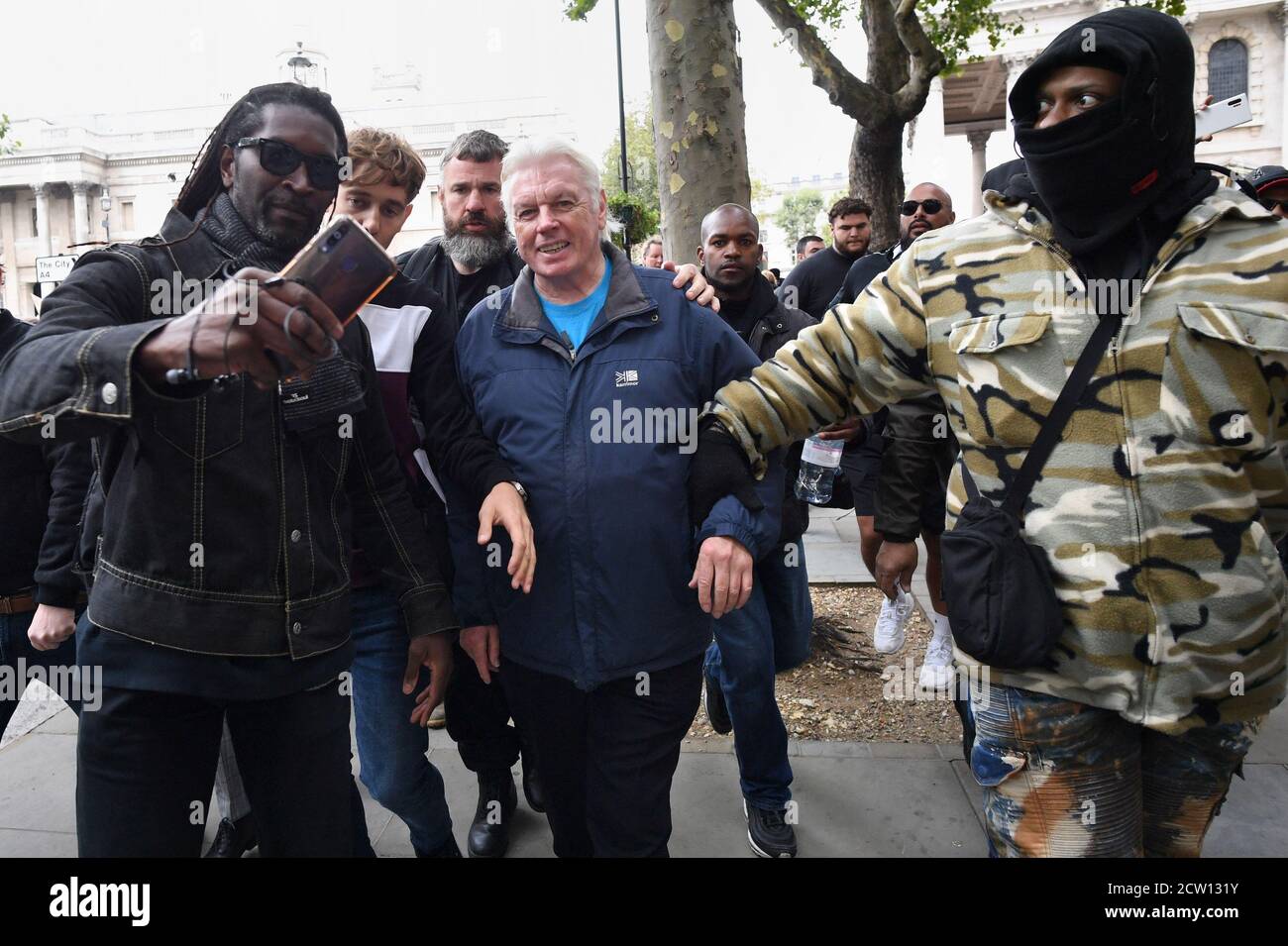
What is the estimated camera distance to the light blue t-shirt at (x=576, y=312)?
7.88ft

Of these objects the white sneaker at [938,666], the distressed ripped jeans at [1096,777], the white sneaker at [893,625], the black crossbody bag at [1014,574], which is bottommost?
the white sneaker at [938,666]

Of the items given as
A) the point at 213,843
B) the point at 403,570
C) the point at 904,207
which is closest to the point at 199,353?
the point at 403,570

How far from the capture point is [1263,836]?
311 centimetres

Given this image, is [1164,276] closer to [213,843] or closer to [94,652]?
[94,652]

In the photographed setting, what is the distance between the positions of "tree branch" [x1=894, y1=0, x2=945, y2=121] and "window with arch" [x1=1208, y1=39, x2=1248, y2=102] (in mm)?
33412

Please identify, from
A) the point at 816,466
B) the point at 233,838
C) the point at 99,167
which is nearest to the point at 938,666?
the point at 816,466

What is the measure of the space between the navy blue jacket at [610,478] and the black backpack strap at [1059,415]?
2.01 feet

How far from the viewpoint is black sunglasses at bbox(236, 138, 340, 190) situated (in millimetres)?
1893

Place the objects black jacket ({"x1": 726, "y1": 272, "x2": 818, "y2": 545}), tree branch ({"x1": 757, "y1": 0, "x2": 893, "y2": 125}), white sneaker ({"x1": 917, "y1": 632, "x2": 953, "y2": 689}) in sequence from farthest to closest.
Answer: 1. tree branch ({"x1": 757, "y1": 0, "x2": 893, "y2": 125})
2. white sneaker ({"x1": 917, "y1": 632, "x2": 953, "y2": 689})
3. black jacket ({"x1": 726, "y1": 272, "x2": 818, "y2": 545})

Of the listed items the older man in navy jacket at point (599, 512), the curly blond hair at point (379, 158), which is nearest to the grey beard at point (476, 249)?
the curly blond hair at point (379, 158)

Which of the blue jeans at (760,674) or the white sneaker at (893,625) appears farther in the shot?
the white sneaker at (893,625)

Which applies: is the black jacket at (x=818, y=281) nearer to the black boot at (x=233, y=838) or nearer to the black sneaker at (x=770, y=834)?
the black sneaker at (x=770, y=834)

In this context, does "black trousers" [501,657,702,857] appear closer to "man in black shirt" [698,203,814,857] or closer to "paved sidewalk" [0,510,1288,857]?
"man in black shirt" [698,203,814,857]

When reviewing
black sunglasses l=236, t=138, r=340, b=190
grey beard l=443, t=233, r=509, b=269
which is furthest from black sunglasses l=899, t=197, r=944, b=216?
black sunglasses l=236, t=138, r=340, b=190
